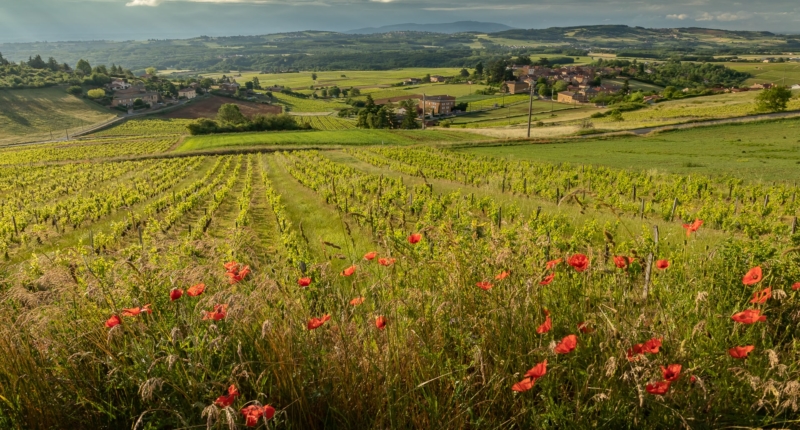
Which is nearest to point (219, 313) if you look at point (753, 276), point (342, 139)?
point (753, 276)

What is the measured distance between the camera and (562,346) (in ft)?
8.33

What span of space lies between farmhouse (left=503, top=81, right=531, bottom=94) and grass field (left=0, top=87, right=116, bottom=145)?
10485 cm

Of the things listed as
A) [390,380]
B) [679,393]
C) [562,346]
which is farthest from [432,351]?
[679,393]

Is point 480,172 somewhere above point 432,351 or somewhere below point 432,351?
below

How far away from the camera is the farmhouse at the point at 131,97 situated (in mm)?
120500

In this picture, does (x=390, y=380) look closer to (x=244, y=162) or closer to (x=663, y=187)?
(x=663, y=187)

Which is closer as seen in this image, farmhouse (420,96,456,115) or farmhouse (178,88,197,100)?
farmhouse (420,96,456,115)

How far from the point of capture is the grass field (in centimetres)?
8888

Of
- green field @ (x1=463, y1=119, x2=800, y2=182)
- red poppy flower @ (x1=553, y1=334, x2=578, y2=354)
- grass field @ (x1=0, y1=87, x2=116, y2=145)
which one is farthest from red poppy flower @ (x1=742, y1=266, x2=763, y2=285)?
grass field @ (x1=0, y1=87, x2=116, y2=145)

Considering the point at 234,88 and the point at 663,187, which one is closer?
the point at 663,187

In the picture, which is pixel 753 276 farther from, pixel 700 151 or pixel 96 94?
pixel 96 94

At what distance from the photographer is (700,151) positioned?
41.3 m

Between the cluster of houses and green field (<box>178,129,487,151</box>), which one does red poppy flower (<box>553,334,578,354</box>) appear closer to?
green field (<box>178,129,487,151</box>)

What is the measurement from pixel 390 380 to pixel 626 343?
1535mm
